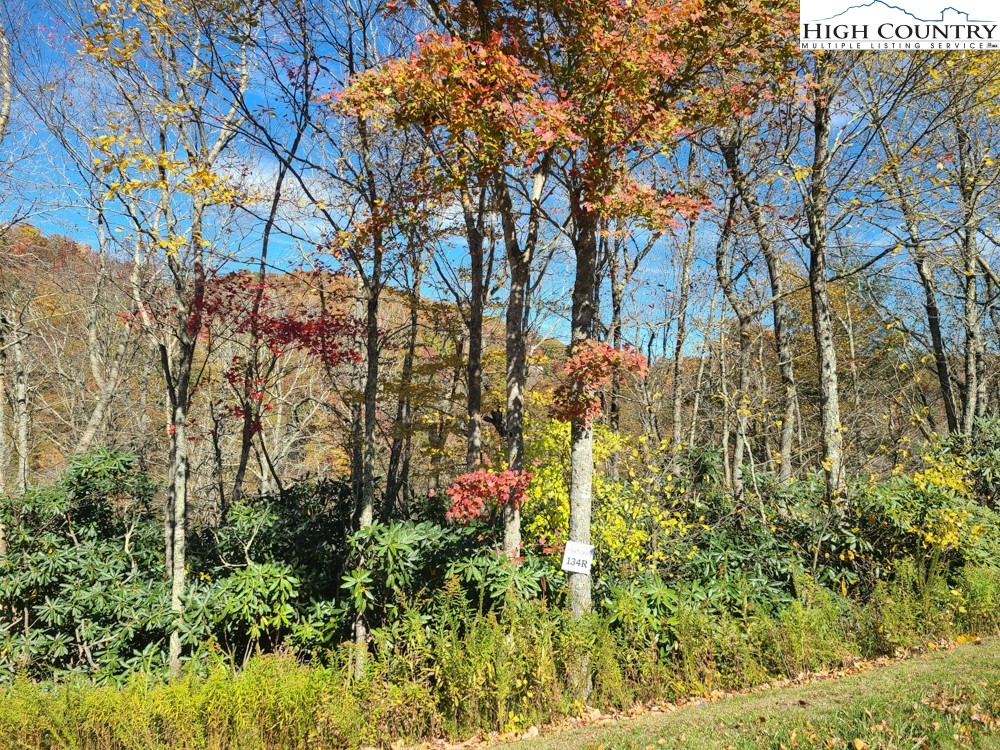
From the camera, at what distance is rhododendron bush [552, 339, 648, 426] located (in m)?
4.99

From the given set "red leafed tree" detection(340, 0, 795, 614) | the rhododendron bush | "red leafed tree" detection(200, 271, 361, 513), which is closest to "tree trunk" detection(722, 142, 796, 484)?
"red leafed tree" detection(340, 0, 795, 614)

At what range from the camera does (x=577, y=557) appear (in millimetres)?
5188

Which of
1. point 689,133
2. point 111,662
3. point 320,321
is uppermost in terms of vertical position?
point 689,133

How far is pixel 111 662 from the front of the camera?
19.0ft

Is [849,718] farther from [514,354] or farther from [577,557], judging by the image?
[514,354]

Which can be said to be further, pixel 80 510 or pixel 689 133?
pixel 80 510

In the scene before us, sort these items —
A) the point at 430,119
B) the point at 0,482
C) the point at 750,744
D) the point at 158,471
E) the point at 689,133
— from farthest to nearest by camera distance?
the point at 158,471
the point at 0,482
the point at 689,133
the point at 430,119
the point at 750,744

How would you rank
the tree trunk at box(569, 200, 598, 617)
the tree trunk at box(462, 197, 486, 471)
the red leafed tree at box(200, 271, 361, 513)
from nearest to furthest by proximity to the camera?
the tree trunk at box(569, 200, 598, 617) → the red leafed tree at box(200, 271, 361, 513) → the tree trunk at box(462, 197, 486, 471)

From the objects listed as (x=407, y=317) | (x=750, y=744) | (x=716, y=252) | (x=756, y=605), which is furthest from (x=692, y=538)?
(x=716, y=252)

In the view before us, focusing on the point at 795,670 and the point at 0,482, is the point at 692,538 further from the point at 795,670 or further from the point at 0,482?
the point at 0,482

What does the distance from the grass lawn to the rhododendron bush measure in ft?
7.87

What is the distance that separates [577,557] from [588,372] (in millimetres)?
1612

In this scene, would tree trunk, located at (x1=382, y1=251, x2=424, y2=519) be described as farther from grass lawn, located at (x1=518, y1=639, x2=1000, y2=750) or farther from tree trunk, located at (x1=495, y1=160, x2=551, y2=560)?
grass lawn, located at (x1=518, y1=639, x2=1000, y2=750)

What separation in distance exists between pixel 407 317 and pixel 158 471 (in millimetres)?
8556
